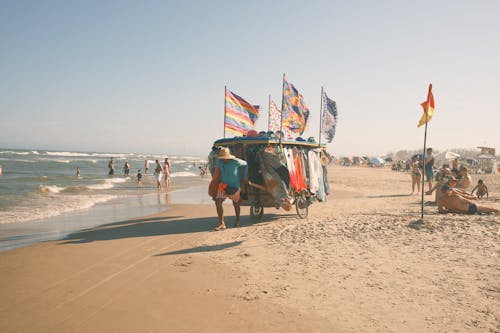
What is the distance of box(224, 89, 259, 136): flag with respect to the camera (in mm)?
9719

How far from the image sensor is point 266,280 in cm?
482

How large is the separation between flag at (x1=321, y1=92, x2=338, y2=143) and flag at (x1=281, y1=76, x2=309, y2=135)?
75 centimetres

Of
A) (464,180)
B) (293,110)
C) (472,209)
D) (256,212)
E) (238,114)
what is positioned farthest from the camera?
(464,180)

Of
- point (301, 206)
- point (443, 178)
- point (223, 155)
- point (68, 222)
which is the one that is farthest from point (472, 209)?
point (68, 222)

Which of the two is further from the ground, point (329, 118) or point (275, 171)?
point (329, 118)

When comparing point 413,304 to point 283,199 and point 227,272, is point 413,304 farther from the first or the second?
point 283,199

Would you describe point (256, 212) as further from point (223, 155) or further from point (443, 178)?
point (443, 178)

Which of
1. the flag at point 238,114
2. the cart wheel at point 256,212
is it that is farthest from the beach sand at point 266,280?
the flag at point 238,114

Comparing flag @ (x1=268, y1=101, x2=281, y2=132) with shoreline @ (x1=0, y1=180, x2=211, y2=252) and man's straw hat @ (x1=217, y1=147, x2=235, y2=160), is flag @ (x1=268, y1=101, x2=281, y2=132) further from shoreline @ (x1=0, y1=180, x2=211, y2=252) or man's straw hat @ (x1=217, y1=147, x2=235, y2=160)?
shoreline @ (x1=0, y1=180, x2=211, y2=252)

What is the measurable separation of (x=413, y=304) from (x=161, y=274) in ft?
11.0

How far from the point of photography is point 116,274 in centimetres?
519

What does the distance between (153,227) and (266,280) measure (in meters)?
4.89

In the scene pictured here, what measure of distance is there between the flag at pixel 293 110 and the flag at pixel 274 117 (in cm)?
21

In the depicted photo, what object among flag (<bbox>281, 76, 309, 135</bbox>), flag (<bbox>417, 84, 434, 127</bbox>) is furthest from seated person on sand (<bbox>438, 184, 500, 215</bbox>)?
flag (<bbox>281, 76, 309, 135</bbox>)
